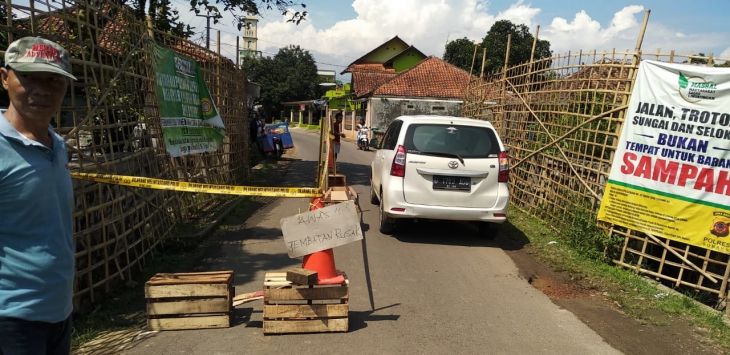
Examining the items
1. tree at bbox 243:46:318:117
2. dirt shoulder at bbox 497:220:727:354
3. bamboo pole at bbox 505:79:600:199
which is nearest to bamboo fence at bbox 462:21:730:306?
bamboo pole at bbox 505:79:600:199

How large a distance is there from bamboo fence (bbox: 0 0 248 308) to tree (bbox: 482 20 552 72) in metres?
48.5

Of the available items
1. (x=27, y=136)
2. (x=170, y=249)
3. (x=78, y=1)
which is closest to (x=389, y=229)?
(x=170, y=249)

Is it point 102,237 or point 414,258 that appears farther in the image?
point 414,258

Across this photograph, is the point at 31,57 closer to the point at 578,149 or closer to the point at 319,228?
the point at 319,228

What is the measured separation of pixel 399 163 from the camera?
280 inches

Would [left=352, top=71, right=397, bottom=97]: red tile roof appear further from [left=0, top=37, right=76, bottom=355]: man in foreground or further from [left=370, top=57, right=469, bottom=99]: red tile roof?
[left=0, top=37, right=76, bottom=355]: man in foreground

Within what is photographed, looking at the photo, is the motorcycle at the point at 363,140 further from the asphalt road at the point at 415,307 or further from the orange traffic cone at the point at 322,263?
the orange traffic cone at the point at 322,263

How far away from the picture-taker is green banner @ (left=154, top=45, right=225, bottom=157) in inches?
268

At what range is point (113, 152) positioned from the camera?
5.37 meters

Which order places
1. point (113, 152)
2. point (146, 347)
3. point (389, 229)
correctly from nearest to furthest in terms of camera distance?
point (146, 347)
point (113, 152)
point (389, 229)

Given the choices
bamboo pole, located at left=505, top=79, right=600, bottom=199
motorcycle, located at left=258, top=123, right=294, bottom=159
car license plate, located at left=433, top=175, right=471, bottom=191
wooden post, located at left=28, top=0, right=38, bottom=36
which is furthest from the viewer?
motorcycle, located at left=258, top=123, right=294, bottom=159

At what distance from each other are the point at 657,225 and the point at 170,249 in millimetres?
5822

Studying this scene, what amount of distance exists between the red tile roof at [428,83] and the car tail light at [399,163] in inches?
1077

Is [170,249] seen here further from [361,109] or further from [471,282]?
[361,109]
